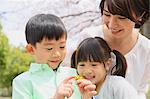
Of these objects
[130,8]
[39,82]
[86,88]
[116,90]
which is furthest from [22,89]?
[130,8]

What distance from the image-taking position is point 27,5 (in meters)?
3.14

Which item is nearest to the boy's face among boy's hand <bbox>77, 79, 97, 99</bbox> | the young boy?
the young boy

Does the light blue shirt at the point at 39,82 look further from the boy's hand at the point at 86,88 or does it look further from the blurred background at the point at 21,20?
the blurred background at the point at 21,20

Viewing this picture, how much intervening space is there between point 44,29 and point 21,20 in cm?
204

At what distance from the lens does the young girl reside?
4.07 ft

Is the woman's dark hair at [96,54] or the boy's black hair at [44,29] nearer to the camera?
the boy's black hair at [44,29]

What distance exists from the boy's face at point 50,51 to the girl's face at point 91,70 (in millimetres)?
110

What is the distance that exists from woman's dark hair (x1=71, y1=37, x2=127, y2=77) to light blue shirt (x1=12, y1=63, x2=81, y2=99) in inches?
3.3

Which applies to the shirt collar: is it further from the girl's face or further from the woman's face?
the woman's face

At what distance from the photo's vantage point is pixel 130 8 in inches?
52.7

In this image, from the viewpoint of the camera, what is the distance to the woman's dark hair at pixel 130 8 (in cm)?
131

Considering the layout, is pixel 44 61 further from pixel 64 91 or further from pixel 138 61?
pixel 138 61

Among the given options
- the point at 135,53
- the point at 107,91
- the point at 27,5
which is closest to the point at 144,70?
the point at 135,53

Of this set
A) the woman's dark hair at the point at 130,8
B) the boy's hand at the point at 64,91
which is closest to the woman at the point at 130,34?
the woman's dark hair at the point at 130,8
